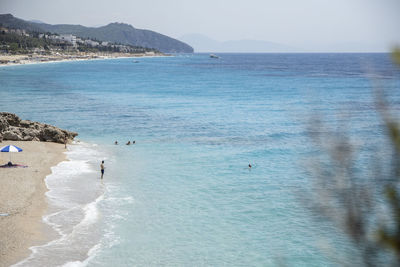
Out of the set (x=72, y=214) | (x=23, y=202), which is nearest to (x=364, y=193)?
(x=72, y=214)

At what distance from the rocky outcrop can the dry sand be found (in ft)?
6.80

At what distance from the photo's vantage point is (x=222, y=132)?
1359 inches

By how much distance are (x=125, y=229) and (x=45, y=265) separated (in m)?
3.60

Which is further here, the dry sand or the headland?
the headland

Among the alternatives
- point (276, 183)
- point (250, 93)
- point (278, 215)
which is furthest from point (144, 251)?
point (250, 93)

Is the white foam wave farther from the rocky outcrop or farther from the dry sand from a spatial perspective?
the rocky outcrop

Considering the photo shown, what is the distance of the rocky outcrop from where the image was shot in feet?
95.2

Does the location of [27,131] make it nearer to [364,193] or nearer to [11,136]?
[11,136]

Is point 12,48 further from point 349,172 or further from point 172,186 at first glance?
point 349,172

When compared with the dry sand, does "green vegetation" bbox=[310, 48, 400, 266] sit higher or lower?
higher

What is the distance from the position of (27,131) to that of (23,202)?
13.8 metres

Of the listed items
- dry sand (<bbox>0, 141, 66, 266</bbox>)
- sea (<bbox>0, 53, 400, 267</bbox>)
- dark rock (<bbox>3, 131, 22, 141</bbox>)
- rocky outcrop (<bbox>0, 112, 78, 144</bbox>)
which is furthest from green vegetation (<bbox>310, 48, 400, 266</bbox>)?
dark rock (<bbox>3, 131, 22, 141</bbox>)

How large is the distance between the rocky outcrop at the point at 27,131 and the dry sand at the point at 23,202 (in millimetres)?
2073

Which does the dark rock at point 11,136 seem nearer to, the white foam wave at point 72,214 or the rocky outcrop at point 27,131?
the rocky outcrop at point 27,131
